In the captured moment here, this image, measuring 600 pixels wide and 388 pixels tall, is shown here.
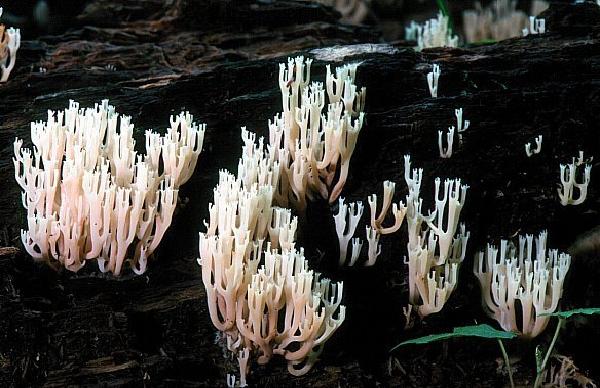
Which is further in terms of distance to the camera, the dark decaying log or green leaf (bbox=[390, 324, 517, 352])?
the dark decaying log

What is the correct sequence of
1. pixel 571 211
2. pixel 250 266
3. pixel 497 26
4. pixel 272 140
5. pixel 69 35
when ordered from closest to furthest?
pixel 250 266 → pixel 272 140 → pixel 571 211 → pixel 69 35 → pixel 497 26

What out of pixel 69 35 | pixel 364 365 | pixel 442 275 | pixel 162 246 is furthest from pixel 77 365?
pixel 69 35

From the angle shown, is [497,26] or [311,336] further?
[497,26]

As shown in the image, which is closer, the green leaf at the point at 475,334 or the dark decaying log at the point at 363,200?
the green leaf at the point at 475,334

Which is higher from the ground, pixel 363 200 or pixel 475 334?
pixel 363 200

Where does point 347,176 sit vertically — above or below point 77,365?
above

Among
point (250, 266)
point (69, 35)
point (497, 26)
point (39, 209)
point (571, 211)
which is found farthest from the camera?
point (497, 26)

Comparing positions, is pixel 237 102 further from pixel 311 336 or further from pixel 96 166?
pixel 311 336

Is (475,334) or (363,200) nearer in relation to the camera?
(475,334)
